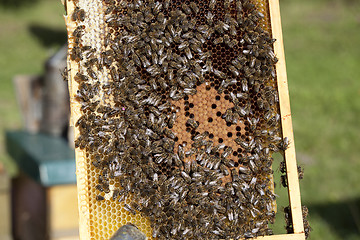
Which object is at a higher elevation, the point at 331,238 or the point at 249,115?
the point at 249,115

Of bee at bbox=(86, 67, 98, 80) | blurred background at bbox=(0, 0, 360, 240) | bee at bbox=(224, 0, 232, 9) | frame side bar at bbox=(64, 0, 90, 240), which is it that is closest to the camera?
frame side bar at bbox=(64, 0, 90, 240)

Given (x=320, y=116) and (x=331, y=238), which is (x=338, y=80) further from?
(x=331, y=238)

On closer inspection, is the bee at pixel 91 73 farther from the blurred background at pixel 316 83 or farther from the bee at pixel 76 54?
the blurred background at pixel 316 83

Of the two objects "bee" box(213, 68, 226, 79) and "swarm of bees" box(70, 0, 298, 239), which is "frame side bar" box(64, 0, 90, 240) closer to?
"swarm of bees" box(70, 0, 298, 239)

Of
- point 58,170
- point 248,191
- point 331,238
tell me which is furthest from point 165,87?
point 331,238

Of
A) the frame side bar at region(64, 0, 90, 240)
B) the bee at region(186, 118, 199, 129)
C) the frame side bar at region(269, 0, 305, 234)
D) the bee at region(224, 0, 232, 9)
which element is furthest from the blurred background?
the bee at region(224, 0, 232, 9)
